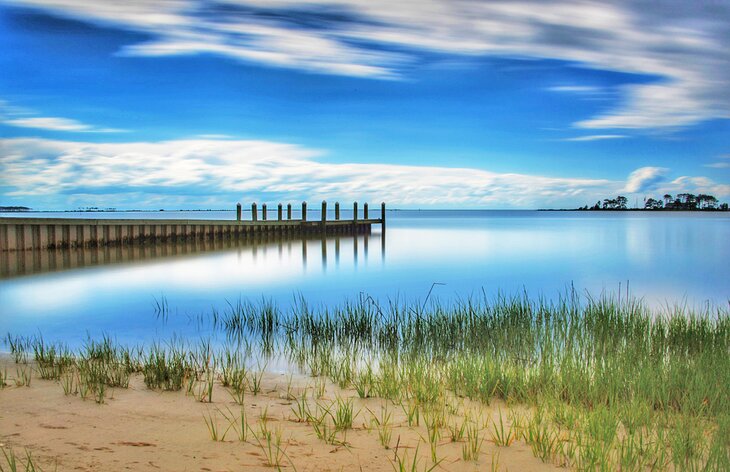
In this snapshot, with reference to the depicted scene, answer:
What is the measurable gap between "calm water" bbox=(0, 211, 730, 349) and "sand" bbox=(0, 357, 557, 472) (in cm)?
524

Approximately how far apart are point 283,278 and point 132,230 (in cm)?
1406

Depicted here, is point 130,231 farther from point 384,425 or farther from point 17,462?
point 384,425

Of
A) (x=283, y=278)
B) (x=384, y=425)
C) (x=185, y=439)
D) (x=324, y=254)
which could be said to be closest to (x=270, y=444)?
(x=185, y=439)

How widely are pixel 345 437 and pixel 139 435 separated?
1516 millimetres

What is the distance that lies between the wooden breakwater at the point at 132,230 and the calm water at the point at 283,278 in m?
1.21

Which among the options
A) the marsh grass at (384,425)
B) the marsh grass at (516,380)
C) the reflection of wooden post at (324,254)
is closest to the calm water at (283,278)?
the reflection of wooden post at (324,254)

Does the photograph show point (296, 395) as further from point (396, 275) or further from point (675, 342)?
point (396, 275)

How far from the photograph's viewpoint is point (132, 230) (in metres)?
29.3

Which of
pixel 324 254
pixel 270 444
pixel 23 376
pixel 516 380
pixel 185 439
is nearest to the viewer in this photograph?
pixel 270 444

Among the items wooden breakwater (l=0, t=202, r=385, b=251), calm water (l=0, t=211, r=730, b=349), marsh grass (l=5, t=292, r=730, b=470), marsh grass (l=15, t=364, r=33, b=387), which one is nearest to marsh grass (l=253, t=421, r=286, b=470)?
marsh grass (l=5, t=292, r=730, b=470)

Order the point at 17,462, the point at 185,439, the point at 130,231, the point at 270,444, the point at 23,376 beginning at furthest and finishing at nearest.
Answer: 1. the point at 130,231
2. the point at 23,376
3. the point at 185,439
4. the point at 270,444
5. the point at 17,462

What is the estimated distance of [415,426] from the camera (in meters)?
4.45

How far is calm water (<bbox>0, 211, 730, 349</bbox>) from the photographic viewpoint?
1222 centimetres

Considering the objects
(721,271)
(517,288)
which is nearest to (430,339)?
(517,288)
